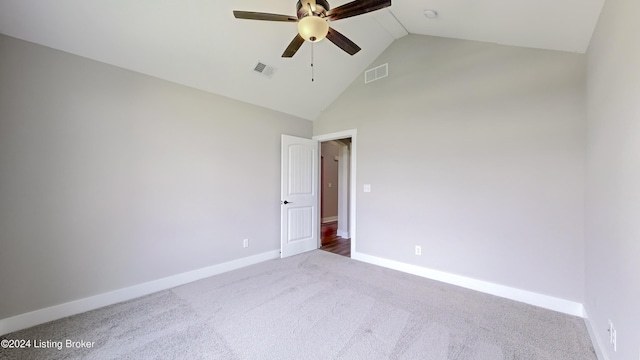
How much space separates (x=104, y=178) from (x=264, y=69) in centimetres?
226

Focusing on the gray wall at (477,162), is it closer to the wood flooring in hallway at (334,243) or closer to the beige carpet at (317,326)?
the beige carpet at (317,326)

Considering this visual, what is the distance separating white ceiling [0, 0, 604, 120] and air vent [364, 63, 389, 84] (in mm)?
262

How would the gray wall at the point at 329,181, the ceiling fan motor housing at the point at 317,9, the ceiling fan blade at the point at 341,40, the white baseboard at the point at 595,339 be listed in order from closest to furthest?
the white baseboard at the point at 595,339 < the ceiling fan motor housing at the point at 317,9 < the ceiling fan blade at the point at 341,40 < the gray wall at the point at 329,181

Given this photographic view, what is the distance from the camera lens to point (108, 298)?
2486 millimetres

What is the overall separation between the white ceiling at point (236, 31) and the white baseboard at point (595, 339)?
8.05ft

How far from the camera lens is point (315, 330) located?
80.0 inches

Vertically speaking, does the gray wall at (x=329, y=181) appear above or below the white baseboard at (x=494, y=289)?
above

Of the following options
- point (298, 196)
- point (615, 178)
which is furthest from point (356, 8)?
point (298, 196)

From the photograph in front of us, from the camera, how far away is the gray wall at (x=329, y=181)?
755 centimetres

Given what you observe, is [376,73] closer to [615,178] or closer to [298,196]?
[298,196]

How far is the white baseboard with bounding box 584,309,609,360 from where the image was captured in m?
1.64

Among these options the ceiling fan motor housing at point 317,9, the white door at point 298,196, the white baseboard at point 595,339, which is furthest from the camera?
the white door at point 298,196

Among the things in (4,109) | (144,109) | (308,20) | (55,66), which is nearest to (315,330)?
(308,20)

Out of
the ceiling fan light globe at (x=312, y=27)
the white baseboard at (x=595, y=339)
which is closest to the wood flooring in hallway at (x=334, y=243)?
the white baseboard at (x=595, y=339)
